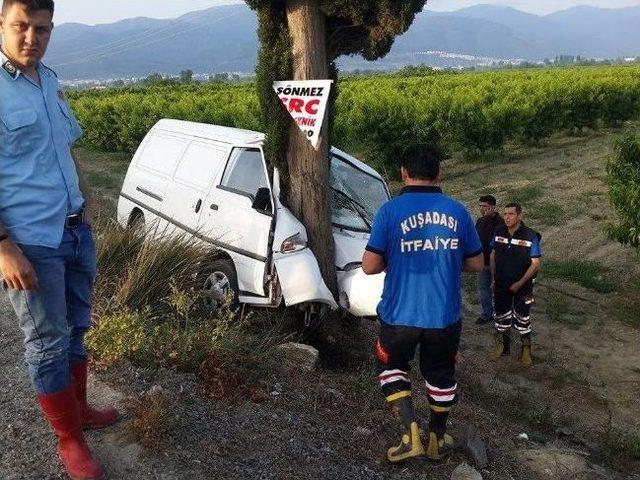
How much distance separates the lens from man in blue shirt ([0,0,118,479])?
259 cm

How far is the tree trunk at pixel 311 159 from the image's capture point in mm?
5410

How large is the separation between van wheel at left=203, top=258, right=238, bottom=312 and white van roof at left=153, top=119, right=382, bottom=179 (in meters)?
1.28

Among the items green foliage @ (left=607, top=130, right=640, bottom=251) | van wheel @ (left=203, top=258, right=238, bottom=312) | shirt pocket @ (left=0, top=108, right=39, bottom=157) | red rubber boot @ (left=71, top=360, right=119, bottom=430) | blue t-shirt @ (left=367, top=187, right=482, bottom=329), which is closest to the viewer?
shirt pocket @ (left=0, top=108, right=39, bottom=157)

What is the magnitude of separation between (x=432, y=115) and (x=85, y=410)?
15.8 m

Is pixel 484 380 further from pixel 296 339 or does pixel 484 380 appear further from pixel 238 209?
pixel 238 209

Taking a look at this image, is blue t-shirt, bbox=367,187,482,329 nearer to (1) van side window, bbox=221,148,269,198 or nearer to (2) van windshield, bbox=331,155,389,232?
(2) van windshield, bbox=331,155,389,232

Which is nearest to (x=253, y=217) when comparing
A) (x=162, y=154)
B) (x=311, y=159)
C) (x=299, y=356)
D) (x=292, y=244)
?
(x=292, y=244)

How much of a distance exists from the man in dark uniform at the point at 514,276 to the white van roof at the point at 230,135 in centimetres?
154

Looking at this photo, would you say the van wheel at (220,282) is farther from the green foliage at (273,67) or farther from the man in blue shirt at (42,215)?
the man in blue shirt at (42,215)

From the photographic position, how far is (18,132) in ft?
8.50

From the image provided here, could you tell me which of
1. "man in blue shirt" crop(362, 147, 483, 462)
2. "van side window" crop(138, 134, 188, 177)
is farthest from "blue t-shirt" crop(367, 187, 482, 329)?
"van side window" crop(138, 134, 188, 177)

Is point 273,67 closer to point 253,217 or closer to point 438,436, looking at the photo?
point 253,217

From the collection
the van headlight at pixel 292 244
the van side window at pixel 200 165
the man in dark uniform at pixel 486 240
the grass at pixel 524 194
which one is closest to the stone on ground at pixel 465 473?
the van headlight at pixel 292 244

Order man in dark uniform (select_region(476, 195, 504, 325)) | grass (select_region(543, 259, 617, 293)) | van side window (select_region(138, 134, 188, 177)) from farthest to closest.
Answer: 1. grass (select_region(543, 259, 617, 293))
2. van side window (select_region(138, 134, 188, 177))
3. man in dark uniform (select_region(476, 195, 504, 325))
